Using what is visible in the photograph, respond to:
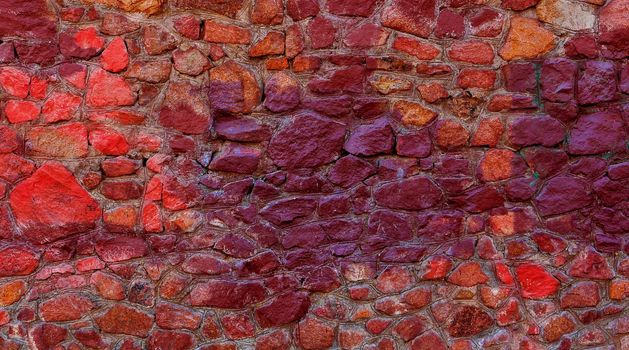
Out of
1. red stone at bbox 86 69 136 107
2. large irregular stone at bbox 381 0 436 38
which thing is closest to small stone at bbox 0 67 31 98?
red stone at bbox 86 69 136 107

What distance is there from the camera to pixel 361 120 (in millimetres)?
2713

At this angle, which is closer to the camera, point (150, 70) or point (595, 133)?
point (150, 70)

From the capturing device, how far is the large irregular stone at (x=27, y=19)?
101 inches

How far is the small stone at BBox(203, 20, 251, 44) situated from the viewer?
2.64 m

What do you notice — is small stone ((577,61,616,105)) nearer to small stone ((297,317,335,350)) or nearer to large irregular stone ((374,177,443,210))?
large irregular stone ((374,177,443,210))

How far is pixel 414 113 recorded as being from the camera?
272 cm

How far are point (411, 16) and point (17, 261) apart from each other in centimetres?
204

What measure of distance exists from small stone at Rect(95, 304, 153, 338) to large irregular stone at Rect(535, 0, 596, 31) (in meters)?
2.24

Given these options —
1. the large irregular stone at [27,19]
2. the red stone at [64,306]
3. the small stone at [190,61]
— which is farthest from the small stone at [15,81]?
the red stone at [64,306]

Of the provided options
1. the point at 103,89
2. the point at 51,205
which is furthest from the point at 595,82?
the point at 51,205

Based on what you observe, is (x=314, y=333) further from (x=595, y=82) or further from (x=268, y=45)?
(x=595, y=82)

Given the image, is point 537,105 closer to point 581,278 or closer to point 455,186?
point 455,186

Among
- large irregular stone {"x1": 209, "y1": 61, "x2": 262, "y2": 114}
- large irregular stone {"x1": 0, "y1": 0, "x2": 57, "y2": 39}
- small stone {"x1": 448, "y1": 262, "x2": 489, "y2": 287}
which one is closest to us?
large irregular stone {"x1": 0, "y1": 0, "x2": 57, "y2": 39}

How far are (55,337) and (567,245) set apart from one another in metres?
2.34
